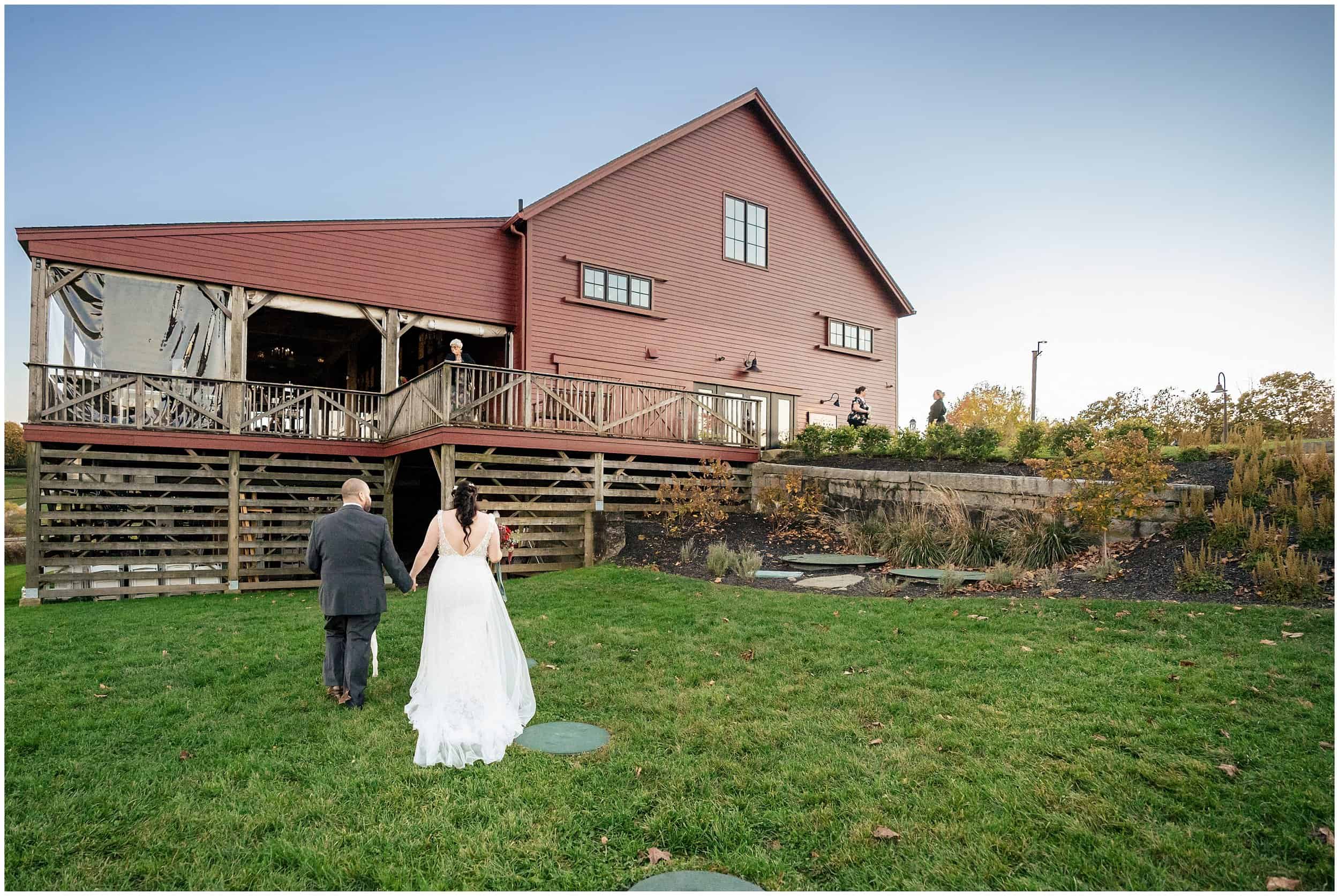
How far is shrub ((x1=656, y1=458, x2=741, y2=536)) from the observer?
534 inches

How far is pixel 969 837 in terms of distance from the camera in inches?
133

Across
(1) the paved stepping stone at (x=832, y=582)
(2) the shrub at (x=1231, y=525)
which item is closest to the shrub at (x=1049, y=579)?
(2) the shrub at (x=1231, y=525)

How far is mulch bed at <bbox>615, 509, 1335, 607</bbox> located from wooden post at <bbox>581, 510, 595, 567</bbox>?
1.97 ft

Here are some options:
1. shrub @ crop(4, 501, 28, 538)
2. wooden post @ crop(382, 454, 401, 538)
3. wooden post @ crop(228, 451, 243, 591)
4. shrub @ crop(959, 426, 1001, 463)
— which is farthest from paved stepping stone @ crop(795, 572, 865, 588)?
shrub @ crop(4, 501, 28, 538)

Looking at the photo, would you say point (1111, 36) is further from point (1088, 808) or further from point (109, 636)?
point (109, 636)

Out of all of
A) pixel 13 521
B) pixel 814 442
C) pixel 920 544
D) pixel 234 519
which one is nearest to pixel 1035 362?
pixel 814 442

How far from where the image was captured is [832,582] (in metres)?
9.55

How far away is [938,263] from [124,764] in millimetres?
21874

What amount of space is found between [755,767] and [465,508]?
→ 2652 mm

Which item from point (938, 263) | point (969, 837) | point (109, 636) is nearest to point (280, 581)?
point (109, 636)

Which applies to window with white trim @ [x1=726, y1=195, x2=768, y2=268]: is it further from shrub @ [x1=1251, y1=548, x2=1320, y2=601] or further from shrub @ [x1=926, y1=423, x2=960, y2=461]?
shrub @ [x1=1251, y1=548, x2=1320, y2=601]

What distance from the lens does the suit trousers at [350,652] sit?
5.48 metres

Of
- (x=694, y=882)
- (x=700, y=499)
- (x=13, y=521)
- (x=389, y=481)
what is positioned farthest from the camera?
(x=13, y=521)

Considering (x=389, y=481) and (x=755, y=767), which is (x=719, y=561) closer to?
(x=755, y=767)
